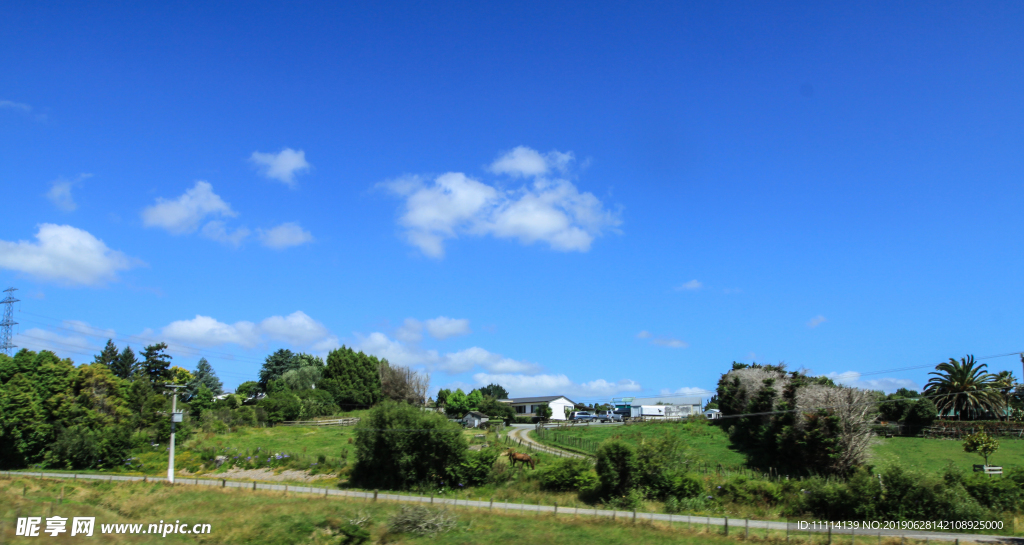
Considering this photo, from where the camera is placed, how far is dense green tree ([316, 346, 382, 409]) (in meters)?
101

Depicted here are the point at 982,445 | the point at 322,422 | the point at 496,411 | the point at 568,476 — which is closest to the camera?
the point at 982,445

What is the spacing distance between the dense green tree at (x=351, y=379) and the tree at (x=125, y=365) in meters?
34.2

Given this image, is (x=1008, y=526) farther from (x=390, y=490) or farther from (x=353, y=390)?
(x=353, y=390)

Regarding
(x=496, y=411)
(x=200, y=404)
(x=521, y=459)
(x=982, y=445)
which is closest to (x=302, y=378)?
(x=200, y=404)

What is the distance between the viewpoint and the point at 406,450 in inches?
1811

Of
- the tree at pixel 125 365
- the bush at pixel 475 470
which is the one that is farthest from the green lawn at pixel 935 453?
the tree at pixel 125 365

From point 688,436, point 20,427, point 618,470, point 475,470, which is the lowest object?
point 475,470

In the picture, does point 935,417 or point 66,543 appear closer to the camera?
point 66,543

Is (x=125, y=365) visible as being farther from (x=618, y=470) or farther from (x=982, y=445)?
(x=982, y=445)

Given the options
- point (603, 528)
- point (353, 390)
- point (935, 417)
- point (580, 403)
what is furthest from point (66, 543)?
point (580, 403)

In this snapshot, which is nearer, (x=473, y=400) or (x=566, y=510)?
(x=566, y=510)

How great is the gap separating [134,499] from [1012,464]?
56.4 metres

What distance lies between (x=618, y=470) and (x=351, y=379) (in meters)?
73.1

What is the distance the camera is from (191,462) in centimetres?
5588
